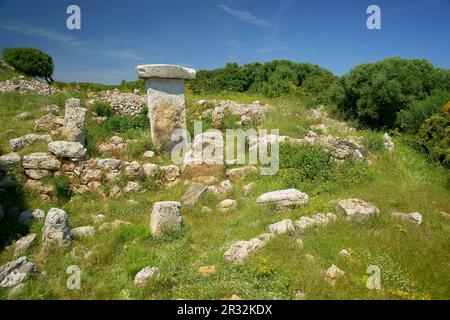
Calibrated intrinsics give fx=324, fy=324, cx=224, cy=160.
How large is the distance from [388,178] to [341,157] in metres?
1.19

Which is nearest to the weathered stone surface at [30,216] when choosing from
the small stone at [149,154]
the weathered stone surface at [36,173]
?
the weathered stone surface at [36,173]

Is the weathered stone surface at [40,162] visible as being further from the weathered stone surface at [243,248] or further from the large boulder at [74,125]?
the weathered stone surface at [243,248]

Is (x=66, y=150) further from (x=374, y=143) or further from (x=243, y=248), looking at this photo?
(x=374, y=143)

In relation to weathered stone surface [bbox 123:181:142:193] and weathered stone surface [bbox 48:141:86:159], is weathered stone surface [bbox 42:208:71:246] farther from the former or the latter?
weathered stone surface [bbox 48:141:86:159]

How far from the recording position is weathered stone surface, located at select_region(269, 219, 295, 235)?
5.28 m

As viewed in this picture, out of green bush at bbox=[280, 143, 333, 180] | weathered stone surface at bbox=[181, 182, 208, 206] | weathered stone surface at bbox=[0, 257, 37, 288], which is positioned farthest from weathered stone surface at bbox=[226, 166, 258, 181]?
weathered stone surface at bbox=[0, 257, 37, 288]

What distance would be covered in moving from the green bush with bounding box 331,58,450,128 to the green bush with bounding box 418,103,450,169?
2.20 meters

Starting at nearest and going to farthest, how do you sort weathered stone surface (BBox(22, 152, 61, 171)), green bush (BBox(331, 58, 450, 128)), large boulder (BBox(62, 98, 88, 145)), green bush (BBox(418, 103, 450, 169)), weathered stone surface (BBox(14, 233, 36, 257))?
weathered stone surface (BBox(14, 233, 36, 257)) → weathered stone surface (BBox(22, 152, 61, 171)) → large boulder (BBox(62, 98, 88, 145)) → green bush (BBox(418, 103, 450, 169)) → green bush (BBox(331, 58, 450, 128))

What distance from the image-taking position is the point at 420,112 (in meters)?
11.0

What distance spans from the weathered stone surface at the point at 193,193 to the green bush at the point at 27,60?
66.0 ft

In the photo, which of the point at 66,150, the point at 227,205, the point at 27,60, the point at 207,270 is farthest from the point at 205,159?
the point at 27,60

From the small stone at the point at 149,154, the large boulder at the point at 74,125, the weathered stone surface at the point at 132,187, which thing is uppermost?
the large boulder at the point at 74,125

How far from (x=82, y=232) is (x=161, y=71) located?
4754mm

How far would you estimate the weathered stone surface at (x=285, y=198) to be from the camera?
6.21 m
